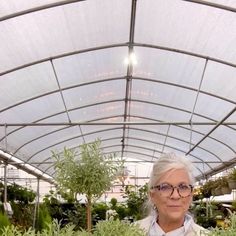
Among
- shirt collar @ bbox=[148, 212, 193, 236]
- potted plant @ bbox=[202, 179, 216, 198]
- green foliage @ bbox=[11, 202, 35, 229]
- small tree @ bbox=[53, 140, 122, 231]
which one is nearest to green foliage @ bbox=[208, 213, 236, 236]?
shirt collar @ bbox=[148, 212, 193, 236]

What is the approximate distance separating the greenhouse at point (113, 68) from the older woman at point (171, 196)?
2.77 ft

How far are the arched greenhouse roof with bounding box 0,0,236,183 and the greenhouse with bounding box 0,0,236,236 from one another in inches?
0.5

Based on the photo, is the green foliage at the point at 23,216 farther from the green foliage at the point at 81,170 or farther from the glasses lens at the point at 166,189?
the glasses lens at the point at 166,189

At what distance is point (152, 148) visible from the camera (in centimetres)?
1505

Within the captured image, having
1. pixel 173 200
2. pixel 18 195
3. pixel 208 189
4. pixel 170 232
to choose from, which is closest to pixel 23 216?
pixel 18 195

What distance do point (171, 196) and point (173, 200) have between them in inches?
0.7

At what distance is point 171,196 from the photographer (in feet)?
7.09

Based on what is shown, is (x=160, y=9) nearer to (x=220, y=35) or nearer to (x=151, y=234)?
(x=220, y=35)

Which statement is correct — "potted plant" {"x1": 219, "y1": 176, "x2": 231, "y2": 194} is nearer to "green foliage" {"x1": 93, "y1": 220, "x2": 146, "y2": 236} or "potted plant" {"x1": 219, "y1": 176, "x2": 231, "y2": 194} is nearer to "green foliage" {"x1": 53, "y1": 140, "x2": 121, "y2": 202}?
"green foliage" {"x1": 53, "y1": 140, "x2": 121, "y2": 202}

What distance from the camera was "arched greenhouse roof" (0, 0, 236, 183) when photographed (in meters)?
5.39

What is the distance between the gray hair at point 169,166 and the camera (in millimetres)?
2264

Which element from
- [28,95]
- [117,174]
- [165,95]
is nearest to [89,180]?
[117,174]

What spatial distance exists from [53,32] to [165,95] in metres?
3.54

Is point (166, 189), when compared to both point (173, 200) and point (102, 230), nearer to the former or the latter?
point (173, 200)
